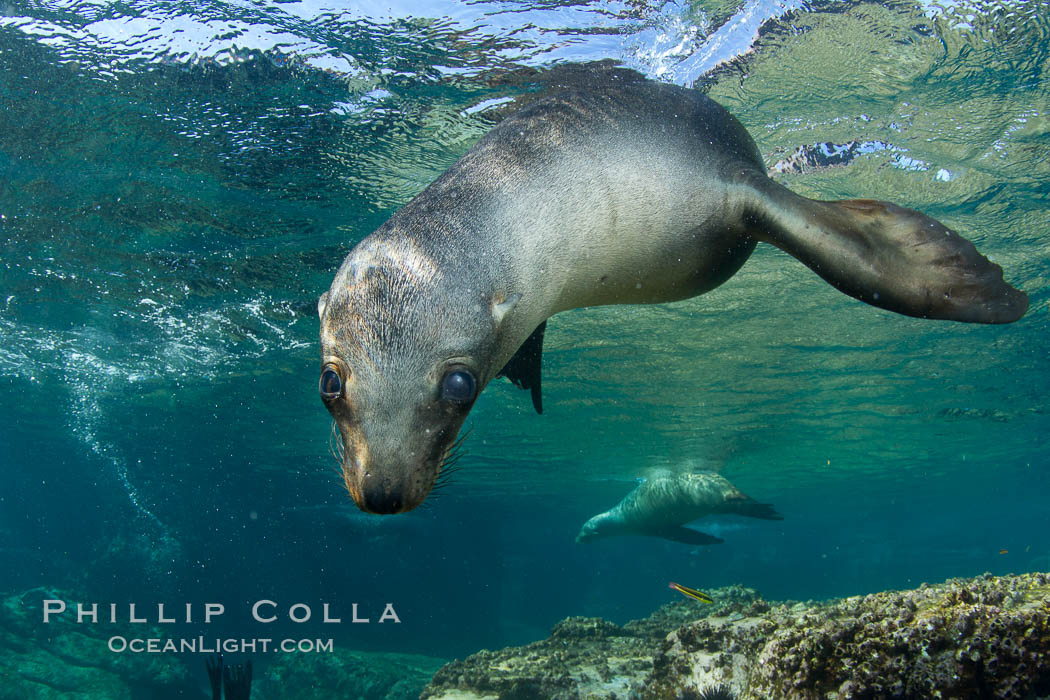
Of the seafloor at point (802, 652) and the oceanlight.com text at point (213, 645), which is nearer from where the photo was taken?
the seafloor at point (802, 652)

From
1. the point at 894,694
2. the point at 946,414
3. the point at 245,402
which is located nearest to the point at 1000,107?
the point at 894,694

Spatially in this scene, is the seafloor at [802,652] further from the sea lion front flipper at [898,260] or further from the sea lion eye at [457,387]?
the sea lion eye at [457,387]

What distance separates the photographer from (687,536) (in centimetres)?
1473

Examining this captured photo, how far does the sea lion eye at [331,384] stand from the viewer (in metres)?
1.79

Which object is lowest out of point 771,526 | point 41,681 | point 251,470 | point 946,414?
point 771,526

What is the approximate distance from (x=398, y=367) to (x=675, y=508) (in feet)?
48.9

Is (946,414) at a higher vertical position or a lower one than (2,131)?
lower

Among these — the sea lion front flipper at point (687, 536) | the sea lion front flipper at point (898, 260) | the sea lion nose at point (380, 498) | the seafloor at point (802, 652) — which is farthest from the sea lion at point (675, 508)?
the sea lion nose at point (380, 498)

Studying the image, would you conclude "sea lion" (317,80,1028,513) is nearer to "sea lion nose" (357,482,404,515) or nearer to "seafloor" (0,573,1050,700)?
"sea lion nose" (357,482,404,515)

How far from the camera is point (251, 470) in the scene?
31.0m

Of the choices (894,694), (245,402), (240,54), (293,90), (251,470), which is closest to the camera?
(894,694)

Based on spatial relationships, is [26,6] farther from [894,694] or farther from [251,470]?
[251,470]

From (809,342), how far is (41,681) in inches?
861

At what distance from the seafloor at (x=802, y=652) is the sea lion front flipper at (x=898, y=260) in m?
1.15
